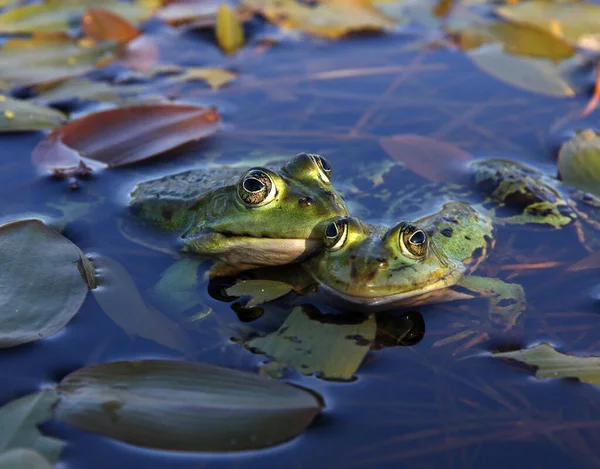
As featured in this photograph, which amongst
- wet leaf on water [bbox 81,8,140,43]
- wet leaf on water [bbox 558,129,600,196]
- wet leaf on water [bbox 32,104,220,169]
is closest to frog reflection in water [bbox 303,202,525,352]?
wet leaf on water [bbox 558,129,600,196]

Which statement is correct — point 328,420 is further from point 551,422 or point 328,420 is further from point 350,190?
point 350,190

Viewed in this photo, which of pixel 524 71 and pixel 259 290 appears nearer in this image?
pixel 259 290

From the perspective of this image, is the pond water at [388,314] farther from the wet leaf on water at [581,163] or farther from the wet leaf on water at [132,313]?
the wet leaf on water at [581,163]

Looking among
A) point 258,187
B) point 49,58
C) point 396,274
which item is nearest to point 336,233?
point 396,274

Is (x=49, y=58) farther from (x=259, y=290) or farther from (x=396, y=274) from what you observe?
(x=396, y=274)

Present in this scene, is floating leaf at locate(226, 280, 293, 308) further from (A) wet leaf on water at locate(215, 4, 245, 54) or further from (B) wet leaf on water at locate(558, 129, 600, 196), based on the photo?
(A) wet leaf on water at locate(215, 4, 245, 54)

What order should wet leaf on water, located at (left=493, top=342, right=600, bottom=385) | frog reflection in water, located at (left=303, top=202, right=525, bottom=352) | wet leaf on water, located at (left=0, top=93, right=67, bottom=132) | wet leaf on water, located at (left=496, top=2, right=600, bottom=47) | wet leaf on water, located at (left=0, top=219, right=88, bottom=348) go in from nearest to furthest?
wet leaf on water, located at (left=493, top=342, right=600, bottom=385), wet leaf on water, located at (left=0, top=219, right=88, bottom=348), frog reflection in water, located at (left=303, top=202, right=525, bottom=352), wet leaf on water, located at (left=0, top=93, right=67, bottom=132), wet leaf on water, located at (left=496, top=2, right=600, bottom=47)

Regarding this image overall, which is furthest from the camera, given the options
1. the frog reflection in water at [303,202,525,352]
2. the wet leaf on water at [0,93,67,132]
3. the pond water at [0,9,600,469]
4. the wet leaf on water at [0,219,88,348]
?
the wet leaf on water at [0,93,67,132]
